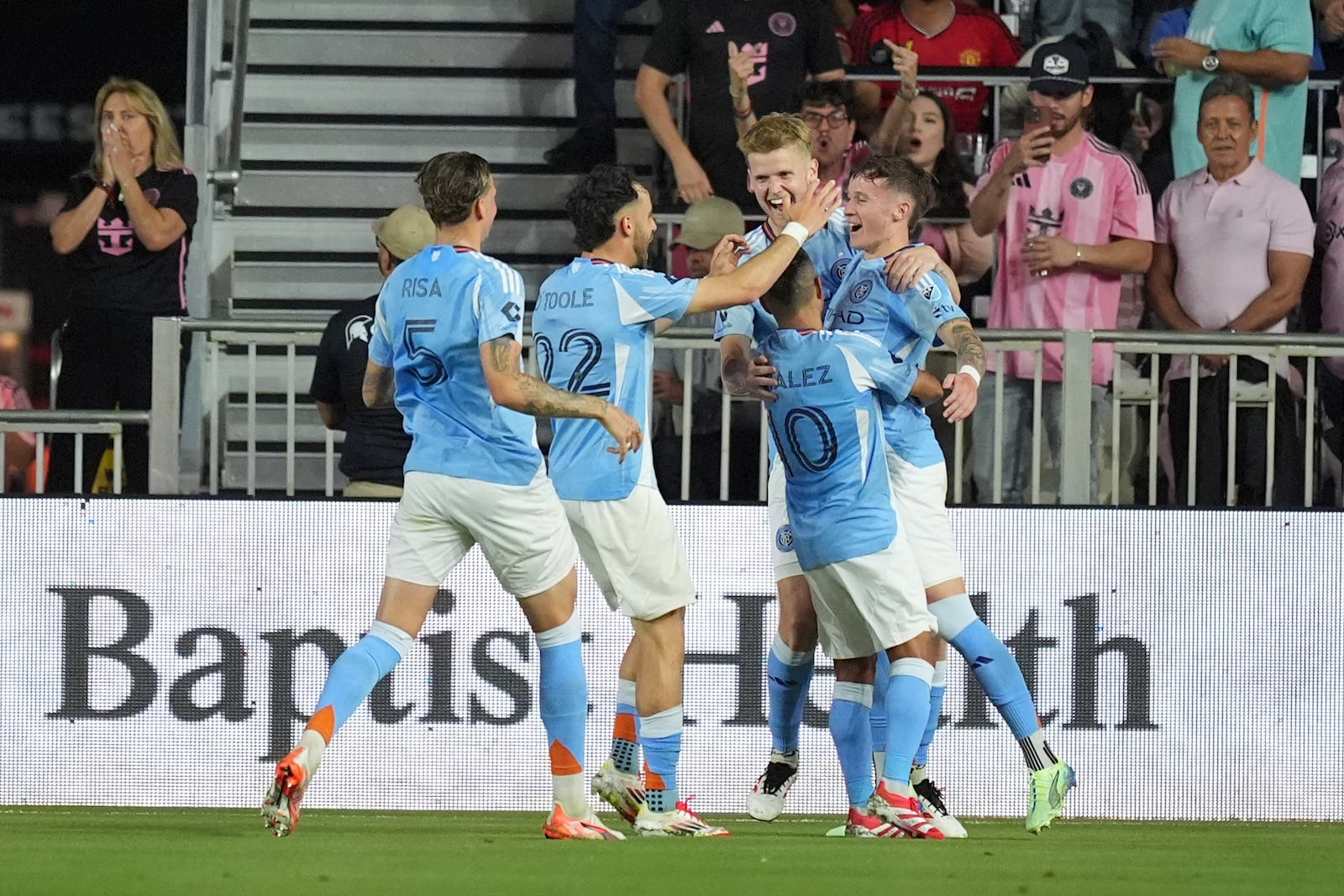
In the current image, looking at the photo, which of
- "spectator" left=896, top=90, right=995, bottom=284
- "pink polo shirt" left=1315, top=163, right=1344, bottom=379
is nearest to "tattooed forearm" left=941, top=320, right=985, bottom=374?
"spectator" left=896, top=90, right=995, bottom=284

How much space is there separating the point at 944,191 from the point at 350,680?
4896mm

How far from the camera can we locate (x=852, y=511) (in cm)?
725

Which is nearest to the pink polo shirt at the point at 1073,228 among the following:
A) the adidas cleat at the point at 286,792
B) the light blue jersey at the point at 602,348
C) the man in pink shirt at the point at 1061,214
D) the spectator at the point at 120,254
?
the man in pink shirt at the point at 1061,214

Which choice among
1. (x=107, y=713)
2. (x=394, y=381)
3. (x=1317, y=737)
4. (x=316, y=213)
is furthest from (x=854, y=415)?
(x=316, y=213)

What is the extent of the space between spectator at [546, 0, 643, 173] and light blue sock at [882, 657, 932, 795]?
16.3 feet

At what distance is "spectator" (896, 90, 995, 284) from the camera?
10477 mm

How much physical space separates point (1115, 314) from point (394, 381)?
437 cm

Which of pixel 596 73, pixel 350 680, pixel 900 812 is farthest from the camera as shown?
pixel 596 73

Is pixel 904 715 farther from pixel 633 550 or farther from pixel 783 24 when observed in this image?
pixel 783 24

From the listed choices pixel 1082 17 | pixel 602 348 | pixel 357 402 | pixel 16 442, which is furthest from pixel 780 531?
pixel 16 442

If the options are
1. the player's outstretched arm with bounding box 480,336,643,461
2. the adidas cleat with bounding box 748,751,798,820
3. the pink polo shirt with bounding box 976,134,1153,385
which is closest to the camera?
the player's outstretched arm with bounding box 480,336,643,461

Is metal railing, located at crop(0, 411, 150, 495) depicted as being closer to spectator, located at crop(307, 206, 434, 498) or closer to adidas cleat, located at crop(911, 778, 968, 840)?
spectator, located at crop(307, 206, 434, 498)

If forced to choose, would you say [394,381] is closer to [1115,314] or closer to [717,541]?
[717,541]

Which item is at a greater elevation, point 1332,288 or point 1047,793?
point 1332,288
